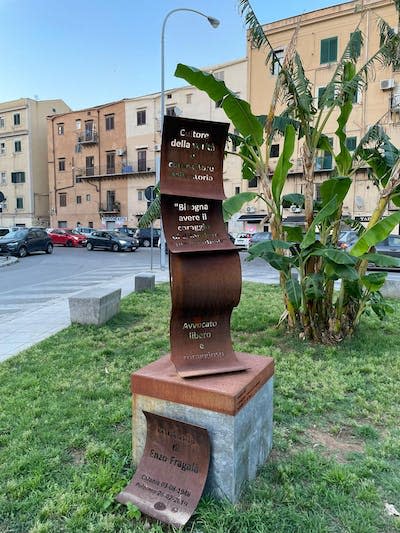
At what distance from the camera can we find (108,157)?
4306 centimetres

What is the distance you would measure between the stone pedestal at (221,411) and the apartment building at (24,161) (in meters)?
47.7

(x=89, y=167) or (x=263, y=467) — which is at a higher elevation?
(x=89, y=167)

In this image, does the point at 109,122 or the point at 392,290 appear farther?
the point at 109,122

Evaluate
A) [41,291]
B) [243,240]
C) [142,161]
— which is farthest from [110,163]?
[41,291]

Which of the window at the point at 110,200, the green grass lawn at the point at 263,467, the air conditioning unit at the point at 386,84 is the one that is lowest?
the green grass lawn at the point at 263,467

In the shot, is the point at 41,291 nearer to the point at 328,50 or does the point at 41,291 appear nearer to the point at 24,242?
the point at 24,242

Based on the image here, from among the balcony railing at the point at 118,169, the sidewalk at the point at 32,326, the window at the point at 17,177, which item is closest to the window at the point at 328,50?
the balcony railing at the point at 118,169

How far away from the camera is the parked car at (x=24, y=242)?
77.5ft

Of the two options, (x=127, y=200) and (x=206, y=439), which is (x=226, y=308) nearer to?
(x=206, y=439)

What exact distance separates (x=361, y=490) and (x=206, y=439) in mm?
1112

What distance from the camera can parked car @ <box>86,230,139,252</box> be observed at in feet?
98.1

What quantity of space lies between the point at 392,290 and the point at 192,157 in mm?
8450

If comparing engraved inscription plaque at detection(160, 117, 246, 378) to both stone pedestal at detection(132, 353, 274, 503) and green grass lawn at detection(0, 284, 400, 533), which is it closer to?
stone pedestal at detection(132, 353, 274, 503)

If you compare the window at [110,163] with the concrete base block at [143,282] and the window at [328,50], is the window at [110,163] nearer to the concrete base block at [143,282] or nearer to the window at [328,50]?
the window at [328,50]
